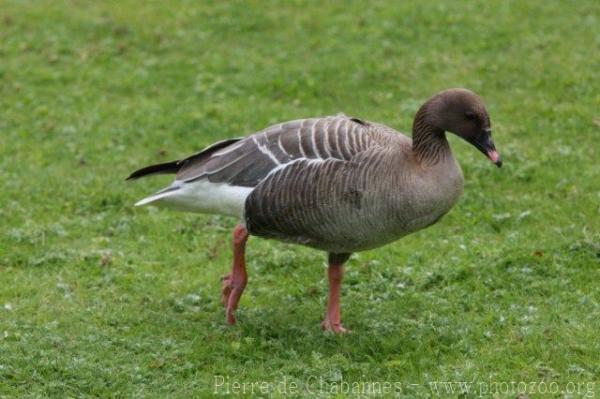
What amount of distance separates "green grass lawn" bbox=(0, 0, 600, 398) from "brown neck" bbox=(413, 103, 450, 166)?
1187 mm

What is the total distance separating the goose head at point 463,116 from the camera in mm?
7047

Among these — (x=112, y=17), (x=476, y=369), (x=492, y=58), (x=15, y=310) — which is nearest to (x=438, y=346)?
(x=476, y=369)

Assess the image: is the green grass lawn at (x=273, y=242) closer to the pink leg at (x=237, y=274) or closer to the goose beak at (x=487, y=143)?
the pink leg at (x=237, y=274)

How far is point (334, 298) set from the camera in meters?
7.43

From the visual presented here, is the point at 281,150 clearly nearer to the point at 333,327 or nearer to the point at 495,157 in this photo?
the point at 333,327

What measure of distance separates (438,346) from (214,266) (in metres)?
2.48

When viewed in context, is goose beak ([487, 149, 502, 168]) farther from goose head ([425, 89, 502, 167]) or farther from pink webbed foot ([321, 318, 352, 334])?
pink webbed foot ([321, 318, 352, 334])

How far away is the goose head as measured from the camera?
705 cm

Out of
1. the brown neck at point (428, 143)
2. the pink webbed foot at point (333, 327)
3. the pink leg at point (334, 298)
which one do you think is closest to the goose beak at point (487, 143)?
the brown neck at point (428, 143)

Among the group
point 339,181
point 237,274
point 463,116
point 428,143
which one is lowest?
point 237,274

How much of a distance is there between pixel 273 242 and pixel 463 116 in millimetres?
2657

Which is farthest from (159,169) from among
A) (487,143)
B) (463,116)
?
(487,143)

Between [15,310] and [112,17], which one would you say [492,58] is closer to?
[112,17]

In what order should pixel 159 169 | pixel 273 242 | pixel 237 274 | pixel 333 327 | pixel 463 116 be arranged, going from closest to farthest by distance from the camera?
1. pixel 463 116
2. pixel 333 327
3. pixel 237 274
4. pixel 159 169
5. pixel 273 242
